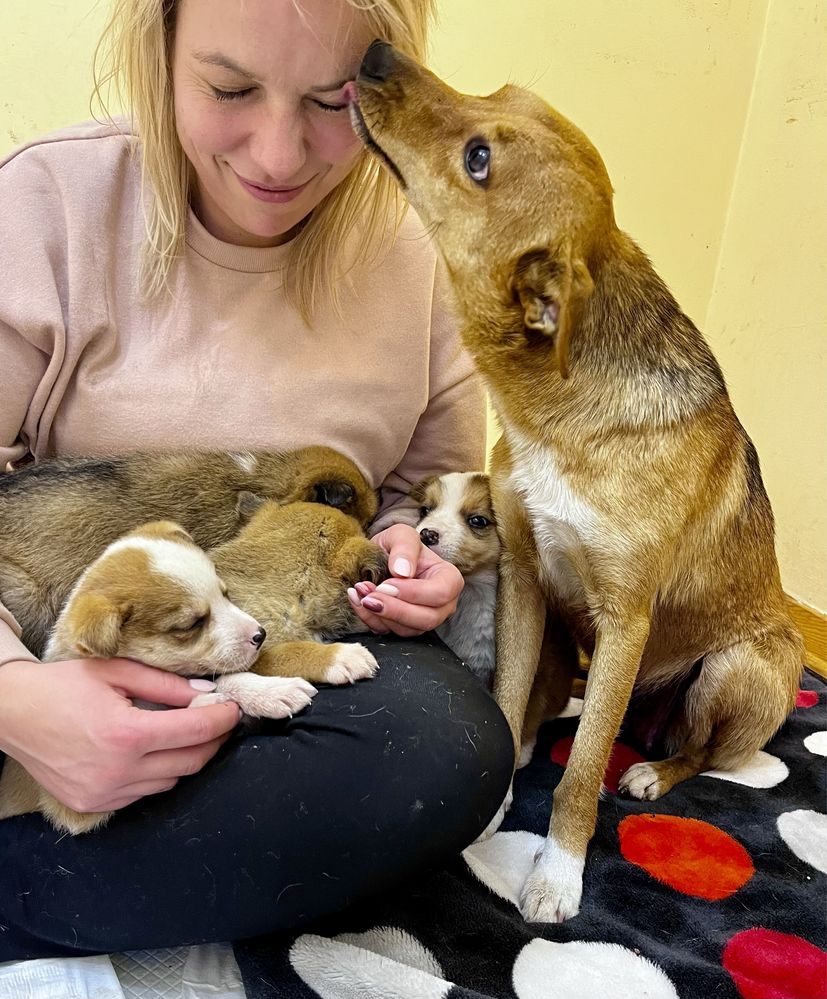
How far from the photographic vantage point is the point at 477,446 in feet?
7.25

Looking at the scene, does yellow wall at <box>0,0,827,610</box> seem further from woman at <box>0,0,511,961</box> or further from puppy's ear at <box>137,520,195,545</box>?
puppy's ear at <box>137,520,195,545</box>

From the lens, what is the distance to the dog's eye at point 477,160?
1454mm

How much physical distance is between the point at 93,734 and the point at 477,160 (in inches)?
43.7

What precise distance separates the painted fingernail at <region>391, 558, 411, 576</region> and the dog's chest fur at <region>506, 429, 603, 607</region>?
260mm

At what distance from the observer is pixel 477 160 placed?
4.82 feet

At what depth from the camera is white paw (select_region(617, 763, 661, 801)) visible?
1745 mm

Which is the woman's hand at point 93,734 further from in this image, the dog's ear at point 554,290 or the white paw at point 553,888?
the dog's ear at point 554,290

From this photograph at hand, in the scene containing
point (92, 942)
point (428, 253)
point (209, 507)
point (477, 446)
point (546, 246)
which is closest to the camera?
point (92, 942)

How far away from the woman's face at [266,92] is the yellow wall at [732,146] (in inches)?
62.2

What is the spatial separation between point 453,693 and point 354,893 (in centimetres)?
35

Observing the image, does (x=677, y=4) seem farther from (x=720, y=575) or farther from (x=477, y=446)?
(x=720, y=575)

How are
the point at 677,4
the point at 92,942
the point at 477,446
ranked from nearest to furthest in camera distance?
the point at 92,942 → the point at 477,446 → the point at 677,4

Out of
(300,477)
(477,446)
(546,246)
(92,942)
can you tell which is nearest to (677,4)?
(477,446)

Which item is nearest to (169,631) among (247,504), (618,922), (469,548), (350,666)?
(350,666)
